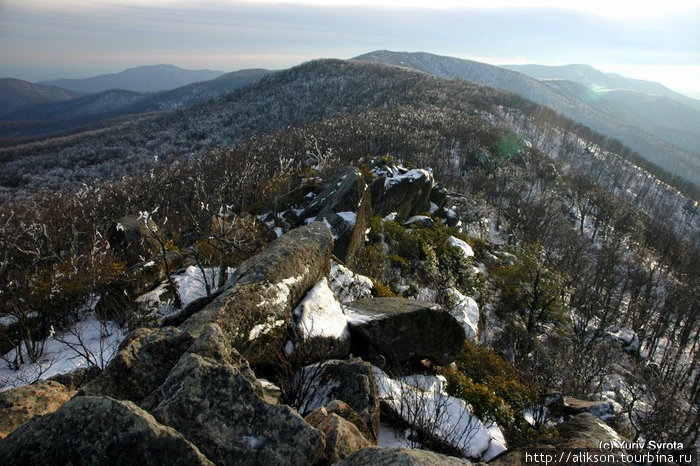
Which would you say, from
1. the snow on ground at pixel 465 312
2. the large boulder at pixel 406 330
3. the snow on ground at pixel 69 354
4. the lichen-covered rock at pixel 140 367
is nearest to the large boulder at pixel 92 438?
the lichen-covered rock at pixel 140 367

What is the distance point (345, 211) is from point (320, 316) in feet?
40.3

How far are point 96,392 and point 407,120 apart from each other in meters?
121

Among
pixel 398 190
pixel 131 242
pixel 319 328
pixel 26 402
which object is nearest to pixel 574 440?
pixel 319 328

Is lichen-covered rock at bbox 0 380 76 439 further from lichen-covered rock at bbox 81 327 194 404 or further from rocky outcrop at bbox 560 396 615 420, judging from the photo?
rocky outcrop at bbox 560 396 615 420

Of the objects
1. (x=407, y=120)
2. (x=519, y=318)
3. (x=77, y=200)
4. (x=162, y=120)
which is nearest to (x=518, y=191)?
(x=407, y=120)

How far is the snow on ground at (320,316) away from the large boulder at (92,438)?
5154 millimetres

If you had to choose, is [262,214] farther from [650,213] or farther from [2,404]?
[650,213]

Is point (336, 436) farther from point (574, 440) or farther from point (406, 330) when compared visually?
point (406, 330)

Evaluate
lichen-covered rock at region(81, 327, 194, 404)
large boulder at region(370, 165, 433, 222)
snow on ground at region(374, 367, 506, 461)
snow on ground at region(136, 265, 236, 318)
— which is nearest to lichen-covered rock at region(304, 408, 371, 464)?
snow on ground at region(374, 367, 506, 461)

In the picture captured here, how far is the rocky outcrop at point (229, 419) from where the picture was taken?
4738mm

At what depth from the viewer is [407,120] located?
117688mm

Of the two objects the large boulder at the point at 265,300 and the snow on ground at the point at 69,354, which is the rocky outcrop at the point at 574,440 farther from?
the snow on ground at the point at 69,354

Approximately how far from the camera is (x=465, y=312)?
2239 cm

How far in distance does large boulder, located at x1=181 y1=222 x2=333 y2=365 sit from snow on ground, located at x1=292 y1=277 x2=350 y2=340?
10.5 inches
